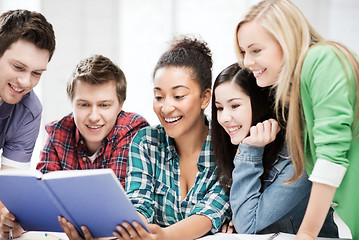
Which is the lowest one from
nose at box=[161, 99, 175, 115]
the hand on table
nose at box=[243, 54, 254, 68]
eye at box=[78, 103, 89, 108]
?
the hand on table

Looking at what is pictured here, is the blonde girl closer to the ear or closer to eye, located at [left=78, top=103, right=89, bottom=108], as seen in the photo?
the ear

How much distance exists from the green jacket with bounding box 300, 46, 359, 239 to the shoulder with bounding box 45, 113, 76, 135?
110 cm

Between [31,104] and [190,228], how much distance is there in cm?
84

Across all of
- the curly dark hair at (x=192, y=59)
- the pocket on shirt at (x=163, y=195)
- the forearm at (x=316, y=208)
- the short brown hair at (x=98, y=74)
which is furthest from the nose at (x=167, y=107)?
the forearm at (x=316, y=208)

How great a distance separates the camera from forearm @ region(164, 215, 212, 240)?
1.37 meters

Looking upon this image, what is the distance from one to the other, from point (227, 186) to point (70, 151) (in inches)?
28.9

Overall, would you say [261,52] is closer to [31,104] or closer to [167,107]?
[167,107]

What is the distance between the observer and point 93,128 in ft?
6.15

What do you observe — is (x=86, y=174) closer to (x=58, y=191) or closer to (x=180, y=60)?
(x=58, y=191)

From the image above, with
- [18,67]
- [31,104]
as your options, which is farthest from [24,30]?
[31,104]

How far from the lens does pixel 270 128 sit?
1.48m

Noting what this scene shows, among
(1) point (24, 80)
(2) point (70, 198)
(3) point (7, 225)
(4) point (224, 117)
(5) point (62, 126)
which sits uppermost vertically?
(1) point (24, 80)

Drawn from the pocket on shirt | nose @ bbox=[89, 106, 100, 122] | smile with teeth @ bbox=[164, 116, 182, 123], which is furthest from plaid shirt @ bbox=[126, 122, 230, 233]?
nose @ bbox=[89, 106, 100, 122]

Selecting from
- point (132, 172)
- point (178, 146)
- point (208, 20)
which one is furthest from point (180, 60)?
point (208, 20)
